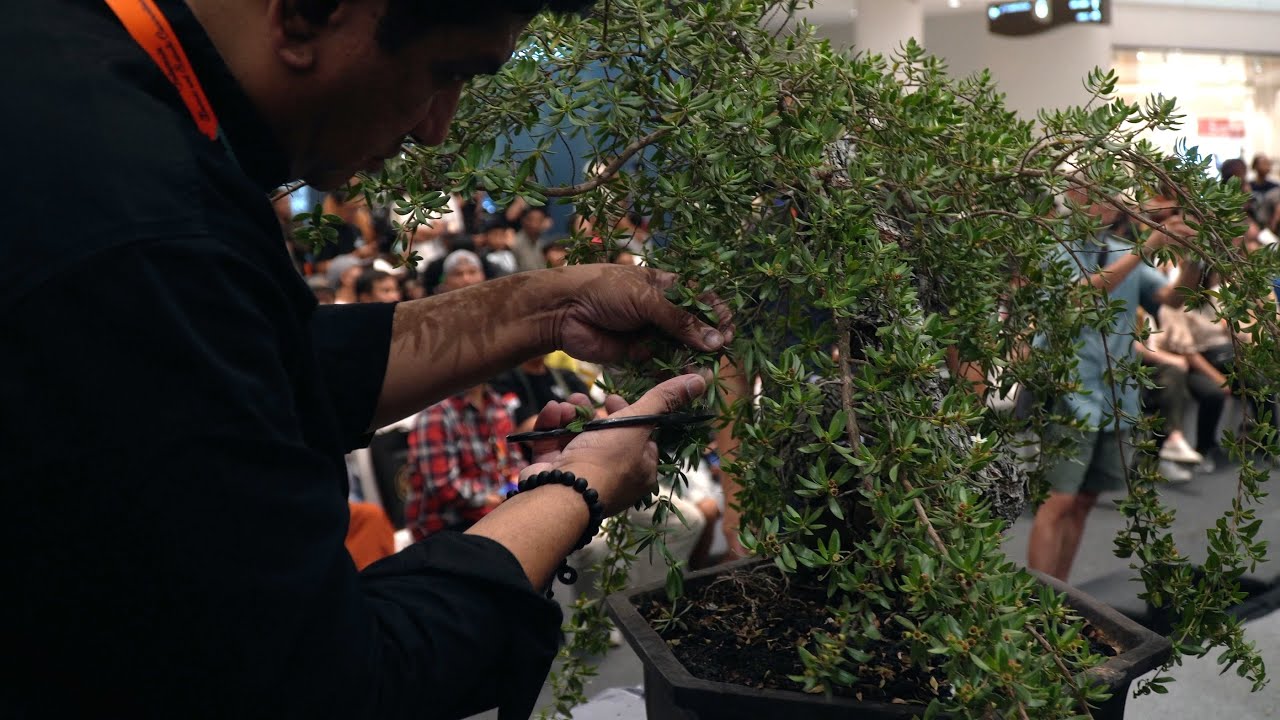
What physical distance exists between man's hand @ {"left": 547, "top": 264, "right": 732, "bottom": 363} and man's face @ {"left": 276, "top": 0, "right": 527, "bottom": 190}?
1.41ft

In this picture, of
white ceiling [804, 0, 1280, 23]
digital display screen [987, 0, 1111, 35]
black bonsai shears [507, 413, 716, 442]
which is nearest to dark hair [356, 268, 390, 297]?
white ceiling [804, 0, 1280, 23]

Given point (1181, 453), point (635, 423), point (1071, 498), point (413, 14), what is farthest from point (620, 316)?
point (1181, 453)

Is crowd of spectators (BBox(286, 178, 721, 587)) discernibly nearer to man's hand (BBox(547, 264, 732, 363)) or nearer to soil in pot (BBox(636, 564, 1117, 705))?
soil in pot (BBox(636, 564, 1117, 705))

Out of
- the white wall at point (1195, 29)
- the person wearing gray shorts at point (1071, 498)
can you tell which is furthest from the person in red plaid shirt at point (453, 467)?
the white wall at point (1195, 29)

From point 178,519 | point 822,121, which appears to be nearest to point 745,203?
point 822,121

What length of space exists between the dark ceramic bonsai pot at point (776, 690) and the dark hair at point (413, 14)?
0.83 meters

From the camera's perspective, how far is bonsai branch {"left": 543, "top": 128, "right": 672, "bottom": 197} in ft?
4.44

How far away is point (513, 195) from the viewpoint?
4.26 ft

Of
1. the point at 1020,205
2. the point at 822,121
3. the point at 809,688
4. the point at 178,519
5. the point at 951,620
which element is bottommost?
the point at 809,688

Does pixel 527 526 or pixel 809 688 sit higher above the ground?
pixel 527 526

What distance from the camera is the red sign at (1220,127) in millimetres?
14097

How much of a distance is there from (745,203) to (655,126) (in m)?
0.20

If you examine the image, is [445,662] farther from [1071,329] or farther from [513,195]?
[1071,329]

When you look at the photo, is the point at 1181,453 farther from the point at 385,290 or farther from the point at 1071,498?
the point at 385,290
